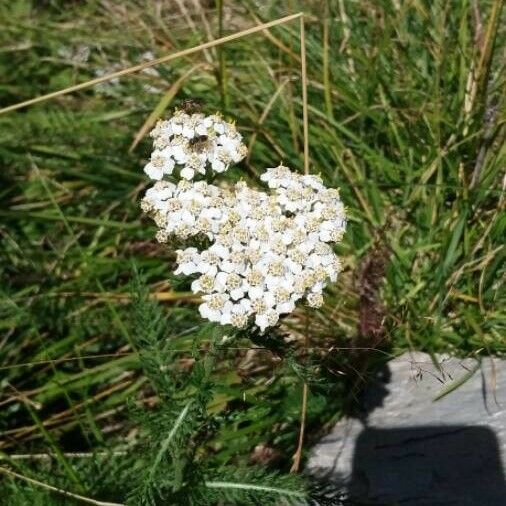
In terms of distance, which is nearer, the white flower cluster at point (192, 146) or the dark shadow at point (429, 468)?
the white flower cluster at point (192, 146)

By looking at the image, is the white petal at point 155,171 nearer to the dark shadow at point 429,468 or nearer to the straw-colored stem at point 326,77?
the dark shadow at point 429,468

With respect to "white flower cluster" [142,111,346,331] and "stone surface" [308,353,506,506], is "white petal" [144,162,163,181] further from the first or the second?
"stone surface" [308,353,506,506]

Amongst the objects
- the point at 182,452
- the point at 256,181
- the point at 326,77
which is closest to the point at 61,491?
the point at 182,452

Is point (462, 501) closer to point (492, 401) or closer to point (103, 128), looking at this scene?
point (492, 401)

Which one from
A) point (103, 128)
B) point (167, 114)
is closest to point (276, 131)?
point (167, 114)

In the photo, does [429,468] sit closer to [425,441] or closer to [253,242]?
[425,441]

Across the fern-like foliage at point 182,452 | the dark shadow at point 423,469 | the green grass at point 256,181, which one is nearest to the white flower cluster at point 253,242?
the fern-like foliage at point 182,452
